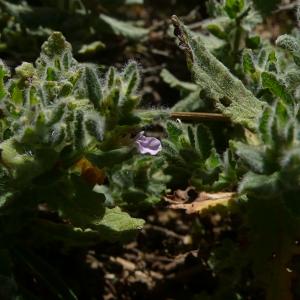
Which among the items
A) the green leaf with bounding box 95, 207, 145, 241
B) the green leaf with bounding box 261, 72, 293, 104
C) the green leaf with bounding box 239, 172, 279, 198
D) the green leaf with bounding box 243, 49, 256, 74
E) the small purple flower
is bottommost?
the green leaf with bounding box 95, 207, 145, 241

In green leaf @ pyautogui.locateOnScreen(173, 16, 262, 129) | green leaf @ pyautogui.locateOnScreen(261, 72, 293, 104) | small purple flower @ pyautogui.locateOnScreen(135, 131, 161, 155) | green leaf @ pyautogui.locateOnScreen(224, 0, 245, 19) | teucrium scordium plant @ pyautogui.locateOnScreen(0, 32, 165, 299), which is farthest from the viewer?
green leaf @ pyautogui.locateOnScreen(224, 0, 245, 19)

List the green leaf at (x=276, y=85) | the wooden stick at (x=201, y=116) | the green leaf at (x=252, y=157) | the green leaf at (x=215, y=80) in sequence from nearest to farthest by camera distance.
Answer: the green leaf at (x=252, y=157), the green leaf at (x=276, y=85), the green leaf at (x=215, y=80), the wooden stick at (x=201, y=116)

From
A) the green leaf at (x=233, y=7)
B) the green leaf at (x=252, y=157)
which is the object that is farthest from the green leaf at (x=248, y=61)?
the green leaf at (x=252, y=157)

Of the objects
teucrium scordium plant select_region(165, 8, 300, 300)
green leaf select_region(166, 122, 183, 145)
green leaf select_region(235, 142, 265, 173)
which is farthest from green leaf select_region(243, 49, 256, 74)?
green leaf select_region(235, 142, 265, 173)

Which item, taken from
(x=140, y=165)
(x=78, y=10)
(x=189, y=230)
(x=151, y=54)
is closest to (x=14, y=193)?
(x=140, y=165)

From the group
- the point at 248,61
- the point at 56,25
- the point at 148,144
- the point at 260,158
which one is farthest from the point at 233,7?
the point at 260,158

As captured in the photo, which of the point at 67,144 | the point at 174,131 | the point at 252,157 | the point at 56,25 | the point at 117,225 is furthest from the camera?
the point at 56,25

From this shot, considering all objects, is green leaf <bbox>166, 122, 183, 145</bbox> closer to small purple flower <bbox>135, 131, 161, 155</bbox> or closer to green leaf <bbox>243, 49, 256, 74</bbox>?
small purple flower <bbox>135, 131, 161, 155</bbox>

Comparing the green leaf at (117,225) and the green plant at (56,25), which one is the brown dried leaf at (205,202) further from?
the green plant at (56,25)

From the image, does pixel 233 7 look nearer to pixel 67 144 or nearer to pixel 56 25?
pixel 56 25

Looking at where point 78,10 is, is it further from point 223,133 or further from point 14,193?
point 14,193

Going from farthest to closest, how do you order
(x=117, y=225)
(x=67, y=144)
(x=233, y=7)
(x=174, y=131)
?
(x=233, y=7), (x=174, y=131), (x=117, y=225), (x=67, y=144)
